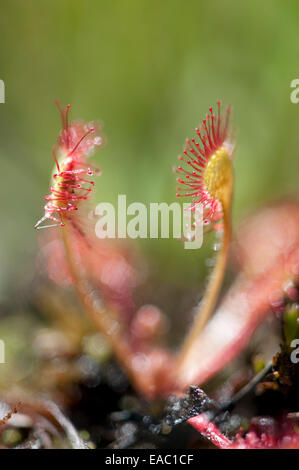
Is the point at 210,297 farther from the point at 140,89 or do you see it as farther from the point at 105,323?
the point at 140,89

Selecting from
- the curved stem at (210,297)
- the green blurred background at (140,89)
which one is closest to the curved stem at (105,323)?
the curved stem at (210,297)

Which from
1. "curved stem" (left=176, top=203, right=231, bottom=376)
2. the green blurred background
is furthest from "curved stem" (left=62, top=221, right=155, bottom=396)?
the green blurred background

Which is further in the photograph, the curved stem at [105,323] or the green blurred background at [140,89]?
the green blurred background at [140,89]

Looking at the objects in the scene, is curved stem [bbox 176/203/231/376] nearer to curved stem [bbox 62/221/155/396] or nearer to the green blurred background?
curved stem [bbox 62/221/155/396]

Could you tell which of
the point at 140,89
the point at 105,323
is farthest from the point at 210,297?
the point at 140,89

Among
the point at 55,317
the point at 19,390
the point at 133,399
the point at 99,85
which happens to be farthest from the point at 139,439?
the point at 99,85

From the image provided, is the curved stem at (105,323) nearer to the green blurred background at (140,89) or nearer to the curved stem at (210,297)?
the curved stem at (210,297)

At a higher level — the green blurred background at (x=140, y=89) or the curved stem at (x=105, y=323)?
the green blurred background at (x=140, y=89)
